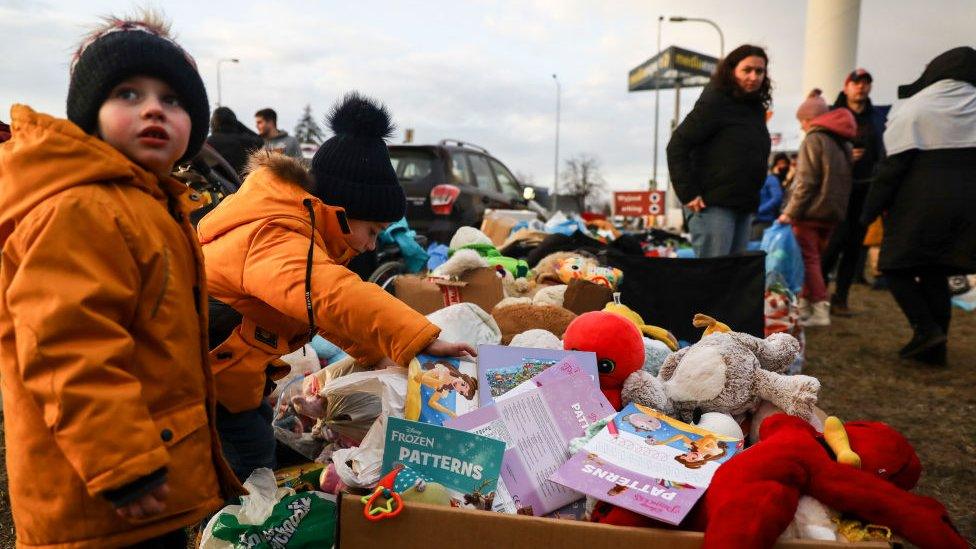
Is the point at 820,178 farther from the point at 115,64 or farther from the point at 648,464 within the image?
the point at 115,64

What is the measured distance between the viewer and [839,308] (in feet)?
19.6

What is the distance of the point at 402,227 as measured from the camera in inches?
180

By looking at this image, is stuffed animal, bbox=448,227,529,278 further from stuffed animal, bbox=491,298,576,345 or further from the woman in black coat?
the woman in black coat

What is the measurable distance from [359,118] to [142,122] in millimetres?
828

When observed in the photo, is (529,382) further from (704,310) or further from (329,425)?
(704,310)

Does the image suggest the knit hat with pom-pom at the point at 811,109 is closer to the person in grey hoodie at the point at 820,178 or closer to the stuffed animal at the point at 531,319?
the person in grey hoodie at the point at 820,178

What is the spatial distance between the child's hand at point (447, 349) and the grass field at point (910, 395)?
1.51 meters

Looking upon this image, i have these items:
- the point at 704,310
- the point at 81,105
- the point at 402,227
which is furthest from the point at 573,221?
the point at 81,105

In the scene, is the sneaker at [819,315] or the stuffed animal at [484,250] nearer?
the stuffed animal at [484,250]

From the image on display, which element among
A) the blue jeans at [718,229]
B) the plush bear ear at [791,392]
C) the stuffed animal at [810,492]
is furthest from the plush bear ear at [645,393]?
the blue jeans at [718,229]

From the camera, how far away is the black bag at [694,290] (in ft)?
10.6

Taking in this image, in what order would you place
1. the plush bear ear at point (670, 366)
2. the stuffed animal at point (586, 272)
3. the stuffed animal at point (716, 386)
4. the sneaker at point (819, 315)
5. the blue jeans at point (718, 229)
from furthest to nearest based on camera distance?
1. the sneaker at point (819, 315)
2. the blue jeans at point (718, 229)
3. the stuffed animal at point (586, 272)
4. the plush bear ear at point (670, 366)
5. the stuffed animal at point (716, 386)

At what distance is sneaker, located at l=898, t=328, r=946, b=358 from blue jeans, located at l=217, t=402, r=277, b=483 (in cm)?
399

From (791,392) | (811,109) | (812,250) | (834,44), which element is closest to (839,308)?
(812,250)
